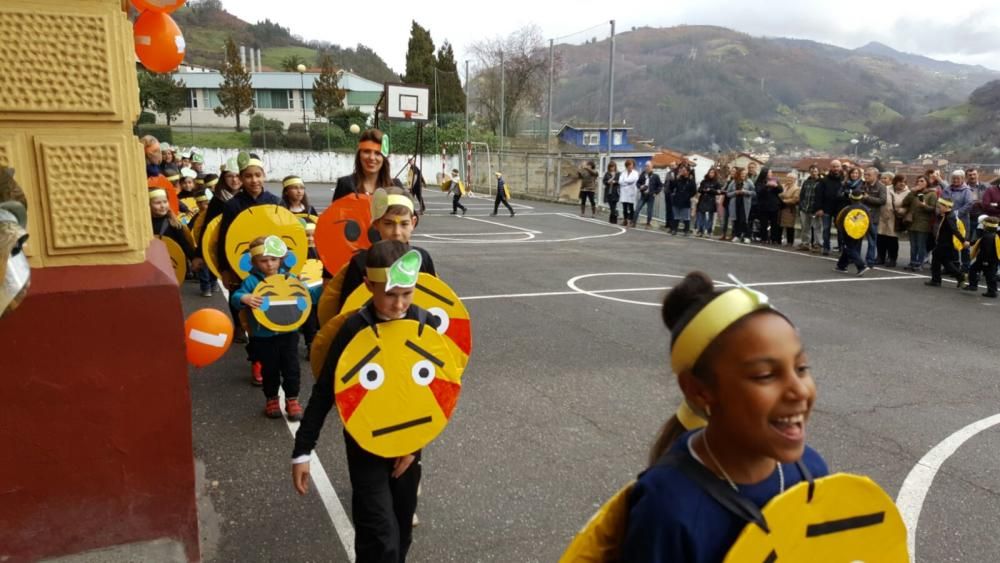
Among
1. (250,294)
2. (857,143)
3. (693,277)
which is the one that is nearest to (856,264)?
(250,294)

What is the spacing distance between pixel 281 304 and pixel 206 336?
3.22 ft

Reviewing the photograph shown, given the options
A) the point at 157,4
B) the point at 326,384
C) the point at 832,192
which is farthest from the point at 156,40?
the point at 832,192

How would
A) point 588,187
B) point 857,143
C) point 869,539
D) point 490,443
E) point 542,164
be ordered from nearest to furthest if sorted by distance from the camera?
point 869,539
point 490,443
point 588,187
point 542,164
point 857,143

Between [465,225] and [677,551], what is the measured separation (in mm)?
18498

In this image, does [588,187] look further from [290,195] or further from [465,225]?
[290,195]

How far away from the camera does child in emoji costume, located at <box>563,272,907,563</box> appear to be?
151 cm

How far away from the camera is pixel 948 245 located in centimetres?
1103

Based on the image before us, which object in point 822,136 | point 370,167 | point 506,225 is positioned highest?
point 822,136

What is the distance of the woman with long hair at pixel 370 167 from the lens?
5.30 meters

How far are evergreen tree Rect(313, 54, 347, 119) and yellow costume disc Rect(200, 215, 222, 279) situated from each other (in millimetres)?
57118

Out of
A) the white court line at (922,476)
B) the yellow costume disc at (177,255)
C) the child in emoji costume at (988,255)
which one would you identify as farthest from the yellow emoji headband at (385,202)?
the child in emoji costume at (988,255)

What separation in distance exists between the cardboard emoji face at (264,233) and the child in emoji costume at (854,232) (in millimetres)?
9611

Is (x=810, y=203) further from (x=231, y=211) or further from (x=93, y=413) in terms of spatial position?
(x=93, y=413)

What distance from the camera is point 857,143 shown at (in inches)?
2292
